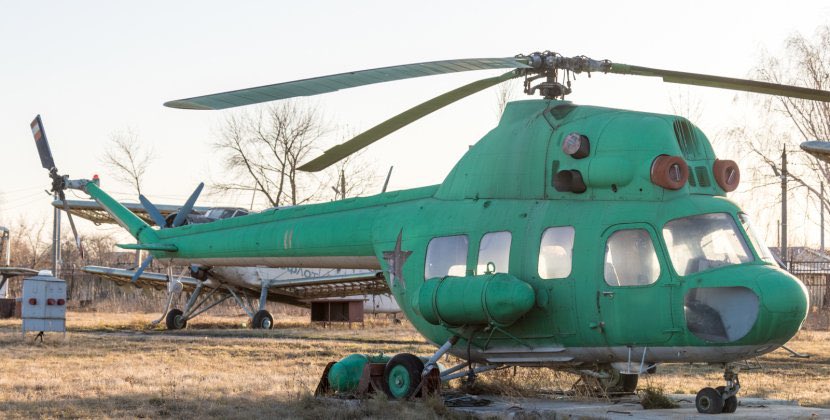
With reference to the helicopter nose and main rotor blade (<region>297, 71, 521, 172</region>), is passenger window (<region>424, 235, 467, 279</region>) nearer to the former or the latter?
main rotor blade (<region>297, 71, 521, 172</region>)

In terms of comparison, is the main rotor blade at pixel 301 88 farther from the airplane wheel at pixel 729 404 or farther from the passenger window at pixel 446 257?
the airplane wheel at pixel 729 404

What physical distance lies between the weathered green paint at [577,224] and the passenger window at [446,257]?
0.10 m

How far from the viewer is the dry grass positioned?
36.9 ft

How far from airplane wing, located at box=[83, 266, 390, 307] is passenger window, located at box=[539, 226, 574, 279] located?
668 inches

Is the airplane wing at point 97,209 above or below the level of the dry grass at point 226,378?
above

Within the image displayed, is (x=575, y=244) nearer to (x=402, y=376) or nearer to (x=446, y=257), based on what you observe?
(x=446, y=257)

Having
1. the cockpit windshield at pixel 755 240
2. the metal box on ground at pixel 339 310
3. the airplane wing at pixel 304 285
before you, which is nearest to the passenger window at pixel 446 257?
the cockpit windshield at pixel 755 240

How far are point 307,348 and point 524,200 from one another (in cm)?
1047

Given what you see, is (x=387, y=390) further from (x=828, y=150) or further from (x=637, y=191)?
(x=828, y=150)

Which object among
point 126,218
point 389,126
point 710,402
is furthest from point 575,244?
point 126,218

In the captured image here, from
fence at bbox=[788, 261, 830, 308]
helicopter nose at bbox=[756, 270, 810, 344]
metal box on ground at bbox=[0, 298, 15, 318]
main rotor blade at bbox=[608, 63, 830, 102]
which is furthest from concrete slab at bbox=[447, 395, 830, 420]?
fence at bbox=[788, 261, 830, 308]

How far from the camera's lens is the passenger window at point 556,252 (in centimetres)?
1080

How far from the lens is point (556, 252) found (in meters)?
10.9

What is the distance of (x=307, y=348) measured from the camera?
2097 centimetres
